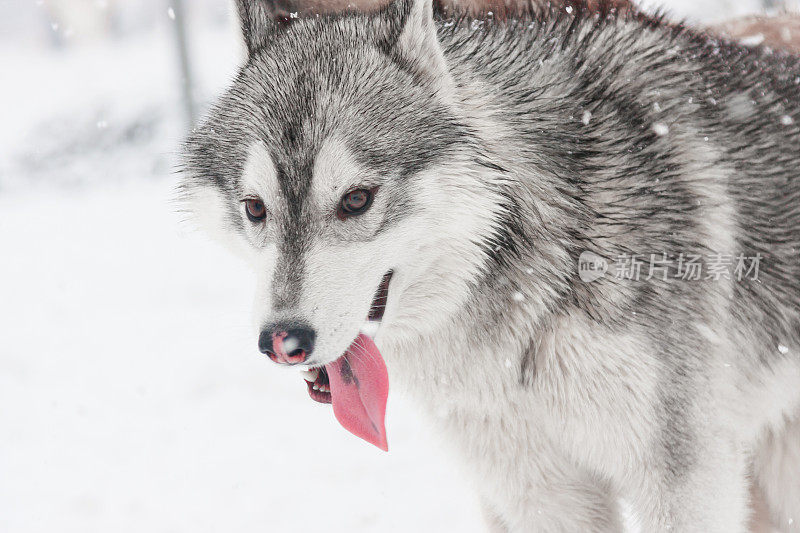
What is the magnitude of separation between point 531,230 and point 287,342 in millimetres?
749

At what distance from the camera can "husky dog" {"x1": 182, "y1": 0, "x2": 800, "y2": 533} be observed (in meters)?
2.02

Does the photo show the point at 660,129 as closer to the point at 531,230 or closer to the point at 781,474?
the point at 531,230

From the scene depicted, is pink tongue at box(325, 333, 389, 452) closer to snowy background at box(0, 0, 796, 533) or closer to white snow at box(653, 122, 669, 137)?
snowy background at box(0, 0, 796, 533)

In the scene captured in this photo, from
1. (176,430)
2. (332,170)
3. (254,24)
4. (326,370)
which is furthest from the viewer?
(176,430)

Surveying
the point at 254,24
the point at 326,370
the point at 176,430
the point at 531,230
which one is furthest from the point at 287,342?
the point at 176,430

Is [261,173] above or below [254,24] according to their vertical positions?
below

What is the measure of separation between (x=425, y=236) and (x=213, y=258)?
5.14 m

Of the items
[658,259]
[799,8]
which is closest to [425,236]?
[658,259]

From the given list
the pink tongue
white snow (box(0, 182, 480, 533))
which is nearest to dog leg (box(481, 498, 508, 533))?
white snow (box(0, 182, 480, 533))

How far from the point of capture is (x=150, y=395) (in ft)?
15.6

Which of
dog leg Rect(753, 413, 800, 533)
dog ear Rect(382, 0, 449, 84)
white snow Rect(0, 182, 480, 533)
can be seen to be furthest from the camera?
white snow Rect(0, 182, 480, 533)

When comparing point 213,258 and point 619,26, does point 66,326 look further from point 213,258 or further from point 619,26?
point 619,26

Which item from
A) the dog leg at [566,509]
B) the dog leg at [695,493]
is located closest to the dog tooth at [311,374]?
the dog leg at [566,509]

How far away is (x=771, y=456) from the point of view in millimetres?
2816
